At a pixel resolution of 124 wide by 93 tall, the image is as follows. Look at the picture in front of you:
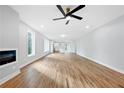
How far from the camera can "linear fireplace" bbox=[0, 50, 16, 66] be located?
325cm

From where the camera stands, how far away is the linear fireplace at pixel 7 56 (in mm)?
3253

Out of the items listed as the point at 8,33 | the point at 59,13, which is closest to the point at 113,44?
the point at 59,13

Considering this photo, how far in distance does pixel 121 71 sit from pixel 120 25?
1.99 m

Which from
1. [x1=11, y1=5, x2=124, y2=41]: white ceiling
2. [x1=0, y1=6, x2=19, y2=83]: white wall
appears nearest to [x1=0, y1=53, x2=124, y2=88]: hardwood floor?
[x1=0, y1=6, x2=19, y2=83]: white wall

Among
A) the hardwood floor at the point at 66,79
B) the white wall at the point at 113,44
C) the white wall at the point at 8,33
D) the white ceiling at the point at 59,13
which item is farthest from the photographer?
Answer: the white wall at the point at 113,44

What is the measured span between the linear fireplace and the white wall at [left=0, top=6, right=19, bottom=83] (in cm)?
15

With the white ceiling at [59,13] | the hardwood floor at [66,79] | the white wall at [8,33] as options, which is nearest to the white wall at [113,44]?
the white ceiling at [59,13]

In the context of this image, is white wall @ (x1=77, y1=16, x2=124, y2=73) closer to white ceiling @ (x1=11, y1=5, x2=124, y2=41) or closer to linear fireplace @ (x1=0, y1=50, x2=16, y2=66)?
white ceiling @ (x1=11, y1=5, x2=124, y2=41)

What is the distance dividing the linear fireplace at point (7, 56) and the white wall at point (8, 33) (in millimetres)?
146

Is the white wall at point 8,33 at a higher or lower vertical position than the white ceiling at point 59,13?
lower

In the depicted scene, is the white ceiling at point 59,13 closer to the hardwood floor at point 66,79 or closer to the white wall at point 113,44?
the white wall at point 113,44

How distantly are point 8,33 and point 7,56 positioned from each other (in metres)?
0.78

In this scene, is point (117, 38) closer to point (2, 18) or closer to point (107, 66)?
point (107, 66)
